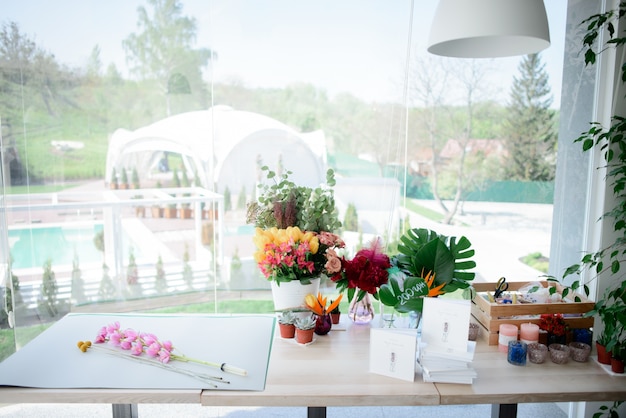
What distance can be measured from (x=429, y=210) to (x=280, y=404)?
1.91m

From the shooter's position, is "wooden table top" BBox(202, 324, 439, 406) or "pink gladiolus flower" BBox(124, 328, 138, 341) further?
"pink gladiolus flower" BBox(124, 328, 138, 341)

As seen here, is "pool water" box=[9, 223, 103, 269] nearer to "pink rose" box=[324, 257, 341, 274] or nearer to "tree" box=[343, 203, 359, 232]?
"tree" box=[343, 203, 359, 232]

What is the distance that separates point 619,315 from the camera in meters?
1.83

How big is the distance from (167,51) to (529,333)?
2.44 m

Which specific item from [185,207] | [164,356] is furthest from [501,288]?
[185,207]

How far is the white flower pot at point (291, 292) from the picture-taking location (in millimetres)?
1957

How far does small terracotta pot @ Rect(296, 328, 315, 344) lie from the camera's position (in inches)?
70.4

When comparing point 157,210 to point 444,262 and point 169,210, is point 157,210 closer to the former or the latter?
point 169,210

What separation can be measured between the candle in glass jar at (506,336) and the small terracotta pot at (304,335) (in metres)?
0.70

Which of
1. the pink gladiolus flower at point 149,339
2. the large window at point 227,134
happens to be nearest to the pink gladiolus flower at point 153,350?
the pink gladiolus flower at point 149,339

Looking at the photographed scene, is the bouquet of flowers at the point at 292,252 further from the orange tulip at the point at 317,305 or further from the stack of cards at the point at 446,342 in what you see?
the stack of cards at the point at 446,342

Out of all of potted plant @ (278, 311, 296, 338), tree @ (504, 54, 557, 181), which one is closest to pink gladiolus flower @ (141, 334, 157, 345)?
potted plant @ (278, 311, 296, 338)

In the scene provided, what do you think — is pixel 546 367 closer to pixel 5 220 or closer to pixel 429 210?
pixel 429 210

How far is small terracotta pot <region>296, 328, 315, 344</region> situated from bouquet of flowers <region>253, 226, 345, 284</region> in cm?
22
